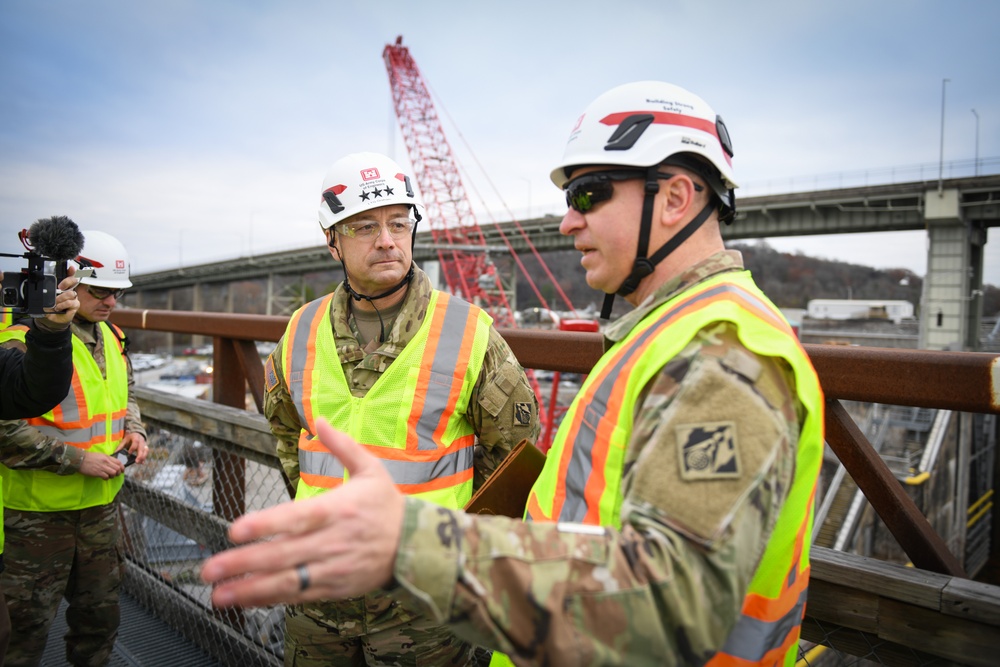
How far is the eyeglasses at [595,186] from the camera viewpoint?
1391mm

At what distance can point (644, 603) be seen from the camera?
92cm

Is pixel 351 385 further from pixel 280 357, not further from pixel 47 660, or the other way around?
pixel 47 660

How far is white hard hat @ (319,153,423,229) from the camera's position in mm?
2566

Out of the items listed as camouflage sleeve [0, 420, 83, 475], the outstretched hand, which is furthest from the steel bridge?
the outstretched hand

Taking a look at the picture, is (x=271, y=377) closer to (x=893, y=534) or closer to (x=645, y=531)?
(x=645, y=531)

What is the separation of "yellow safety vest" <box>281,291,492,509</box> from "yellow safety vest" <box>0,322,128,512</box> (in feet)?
5.09

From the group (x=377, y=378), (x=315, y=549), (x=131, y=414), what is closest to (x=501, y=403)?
(x=377, y=378)

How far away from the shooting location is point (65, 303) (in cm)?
238

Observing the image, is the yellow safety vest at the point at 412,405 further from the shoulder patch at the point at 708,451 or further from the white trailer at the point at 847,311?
the white trailer at the point at 847,311

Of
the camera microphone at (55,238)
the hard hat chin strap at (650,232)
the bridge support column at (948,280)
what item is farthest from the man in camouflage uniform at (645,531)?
the bridge support column at (948,280)

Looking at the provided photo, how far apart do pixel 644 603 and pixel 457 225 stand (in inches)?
1775

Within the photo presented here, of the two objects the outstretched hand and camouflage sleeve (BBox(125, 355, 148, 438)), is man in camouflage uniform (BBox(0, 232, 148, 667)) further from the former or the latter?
the outstretched hand

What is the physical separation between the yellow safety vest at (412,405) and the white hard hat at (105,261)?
170 centimetres

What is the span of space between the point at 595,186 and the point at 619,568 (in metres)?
0.86
